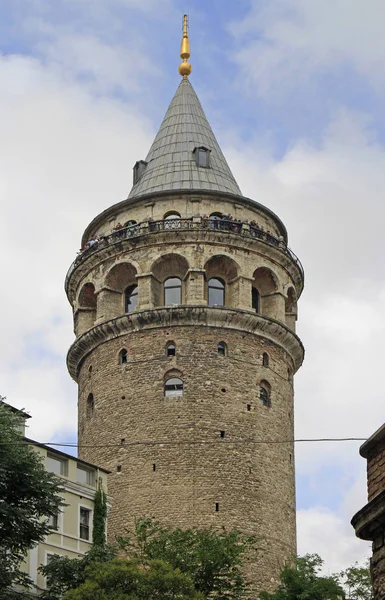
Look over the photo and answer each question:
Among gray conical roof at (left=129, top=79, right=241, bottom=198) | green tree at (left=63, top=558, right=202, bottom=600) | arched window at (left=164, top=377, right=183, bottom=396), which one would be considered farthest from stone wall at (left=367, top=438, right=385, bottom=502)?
gray conical roof at (left=129, top=79, right=241, bottom=198)

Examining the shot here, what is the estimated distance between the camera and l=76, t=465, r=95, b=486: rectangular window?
1801 inches

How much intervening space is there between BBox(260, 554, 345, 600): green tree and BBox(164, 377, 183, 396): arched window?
36.6 ft

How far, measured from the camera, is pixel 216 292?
5638cm

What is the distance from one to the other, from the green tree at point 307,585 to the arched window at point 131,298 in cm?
1667

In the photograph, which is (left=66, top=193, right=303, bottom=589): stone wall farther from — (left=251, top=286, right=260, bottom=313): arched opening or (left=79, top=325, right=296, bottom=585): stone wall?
(left=251, top=286, right=260, bottom=313): arched opening

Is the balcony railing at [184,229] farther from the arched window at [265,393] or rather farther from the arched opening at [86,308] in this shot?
the arched window at [265,393]

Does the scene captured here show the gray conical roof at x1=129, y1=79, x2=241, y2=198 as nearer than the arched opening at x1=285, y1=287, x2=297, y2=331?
No

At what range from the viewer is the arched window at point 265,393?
5416 cm

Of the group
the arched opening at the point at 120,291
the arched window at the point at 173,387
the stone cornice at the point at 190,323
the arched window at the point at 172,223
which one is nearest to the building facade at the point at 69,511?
the arched window at the point at 173,387

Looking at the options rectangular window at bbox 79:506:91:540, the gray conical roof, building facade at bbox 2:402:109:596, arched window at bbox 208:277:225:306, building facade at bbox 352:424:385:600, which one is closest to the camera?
building facade at bbox 352:424:385:600

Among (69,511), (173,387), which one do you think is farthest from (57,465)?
(173,387)

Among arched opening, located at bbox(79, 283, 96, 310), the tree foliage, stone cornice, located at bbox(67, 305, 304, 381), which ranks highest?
arched opening, located at bbox(79, 283, 96, 310)

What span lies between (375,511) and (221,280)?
37335 millimetres

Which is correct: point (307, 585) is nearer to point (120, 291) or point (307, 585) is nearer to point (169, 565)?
point (169, 565)
